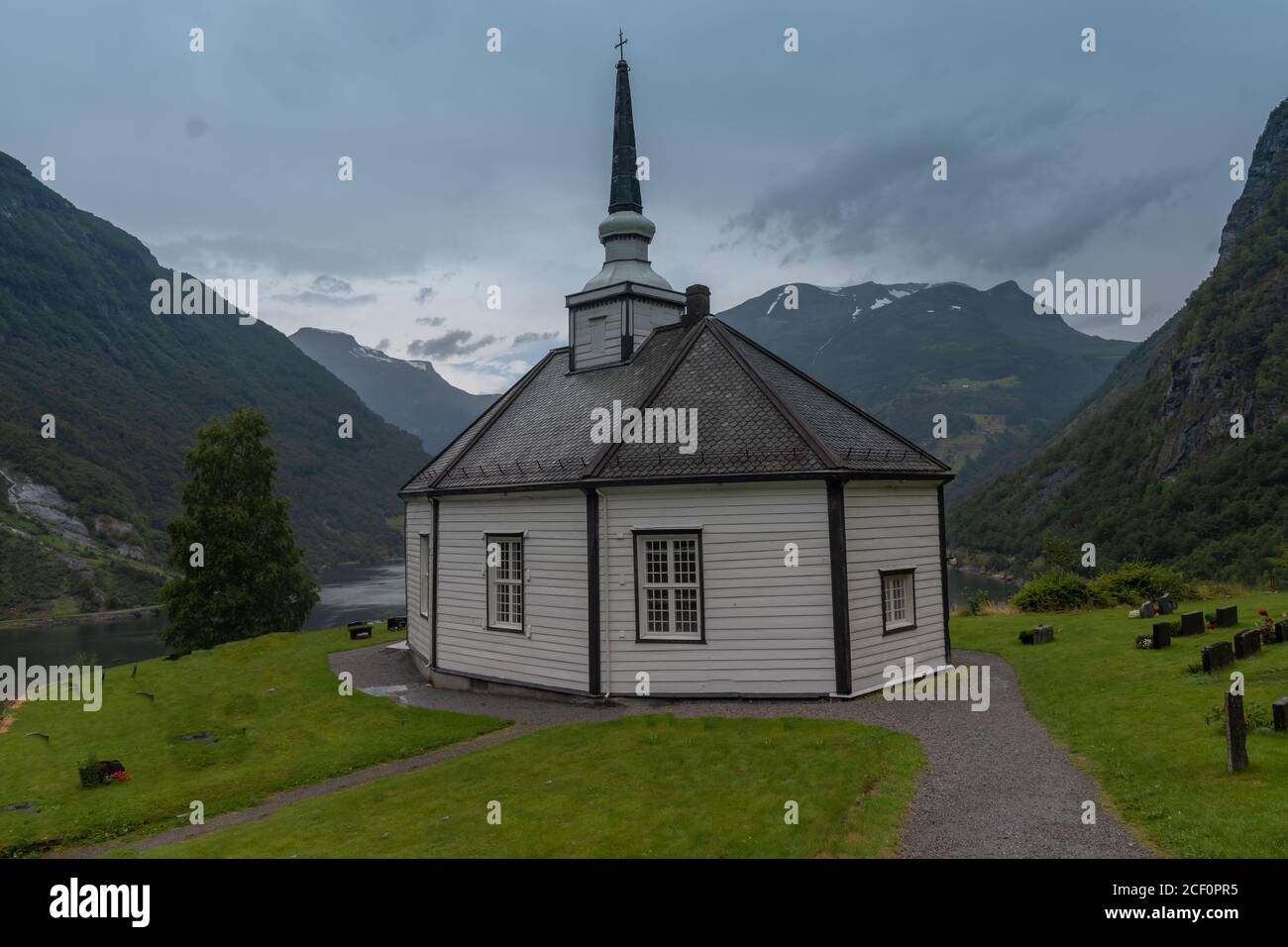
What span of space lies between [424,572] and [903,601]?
13.6 m

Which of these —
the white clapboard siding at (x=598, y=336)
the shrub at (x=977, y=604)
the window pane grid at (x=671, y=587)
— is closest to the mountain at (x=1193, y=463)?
the shrub at (x=977, y=604)

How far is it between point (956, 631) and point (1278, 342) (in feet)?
296

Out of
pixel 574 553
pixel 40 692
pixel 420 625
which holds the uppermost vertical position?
pixel 574 553

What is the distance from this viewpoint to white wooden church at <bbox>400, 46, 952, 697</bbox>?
16.5 m

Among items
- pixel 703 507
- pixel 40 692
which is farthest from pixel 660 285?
pixel 40 692

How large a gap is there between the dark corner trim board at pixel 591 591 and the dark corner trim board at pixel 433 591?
595cm

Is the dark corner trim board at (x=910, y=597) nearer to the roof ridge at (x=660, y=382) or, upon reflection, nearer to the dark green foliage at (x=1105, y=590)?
the roof ridge at (x=660, y=382)

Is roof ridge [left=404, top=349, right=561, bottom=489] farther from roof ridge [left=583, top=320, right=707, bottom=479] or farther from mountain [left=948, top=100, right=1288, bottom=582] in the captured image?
mountain [left=948, top=100, right=1288, bottom=582]

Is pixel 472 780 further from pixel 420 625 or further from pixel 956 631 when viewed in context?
pixel 956 631

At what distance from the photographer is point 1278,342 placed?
8881 cm

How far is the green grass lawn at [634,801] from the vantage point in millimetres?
9500

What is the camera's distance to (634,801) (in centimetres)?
1103

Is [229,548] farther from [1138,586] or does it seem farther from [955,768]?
[1138,586]

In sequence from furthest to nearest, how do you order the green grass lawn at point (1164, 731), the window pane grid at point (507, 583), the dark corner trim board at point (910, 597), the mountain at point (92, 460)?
1. the mountain at point (92, 460)
2. the window pane grid at point (507, 583)
3. the dark corner trim board at point (910, 597)
4. the green grass lawn at point (1164, 731)
